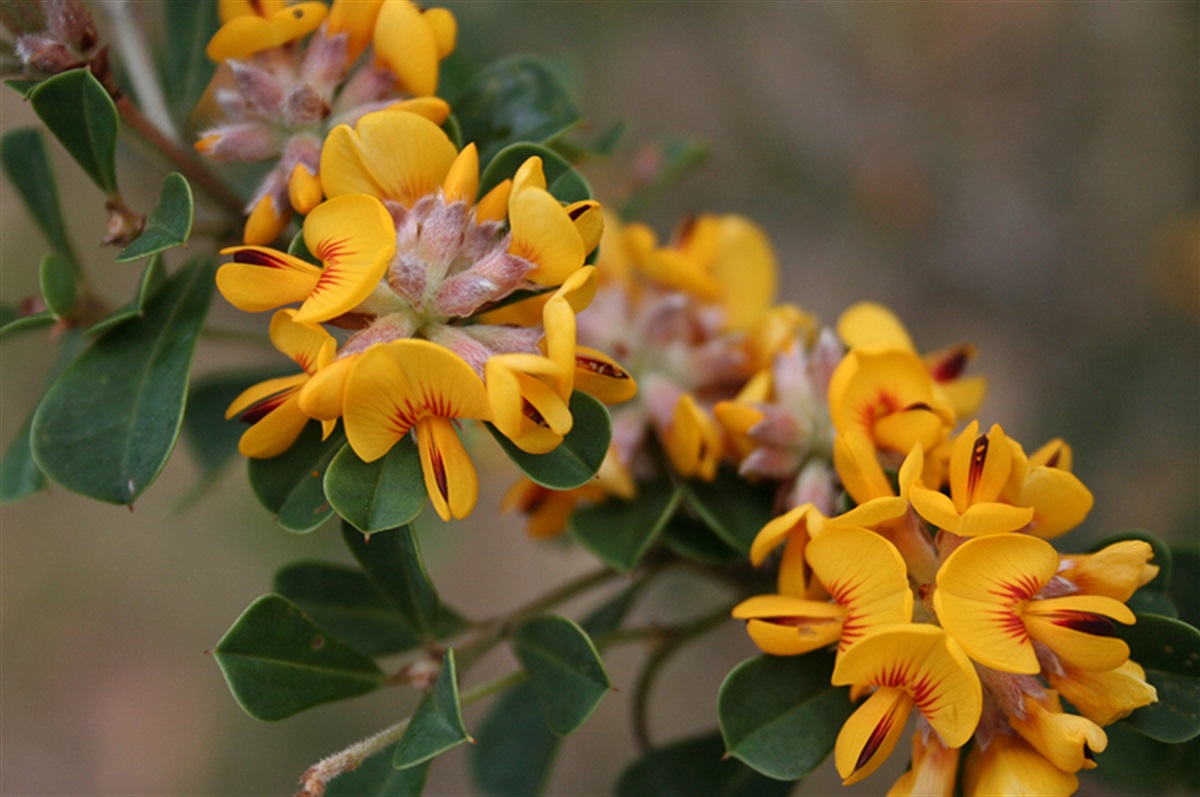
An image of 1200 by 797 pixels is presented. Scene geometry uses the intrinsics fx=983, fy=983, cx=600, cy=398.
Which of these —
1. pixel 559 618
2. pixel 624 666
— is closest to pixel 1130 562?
pixel 559 618

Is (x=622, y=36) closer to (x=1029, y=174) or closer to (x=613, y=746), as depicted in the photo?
(x=1029, y=174)

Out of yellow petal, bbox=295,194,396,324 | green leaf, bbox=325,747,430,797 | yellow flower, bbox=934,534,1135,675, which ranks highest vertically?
yellow petal, bbox=295,194,396,324

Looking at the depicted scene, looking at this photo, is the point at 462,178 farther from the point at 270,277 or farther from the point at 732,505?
the point at 732,505

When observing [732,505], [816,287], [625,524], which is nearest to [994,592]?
[732,505]

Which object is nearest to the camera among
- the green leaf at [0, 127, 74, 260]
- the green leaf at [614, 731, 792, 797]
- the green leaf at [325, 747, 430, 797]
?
the green leaf at [325, 747, 430, 797]

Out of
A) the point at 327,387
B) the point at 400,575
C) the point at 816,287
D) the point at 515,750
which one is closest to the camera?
the point at 327,387

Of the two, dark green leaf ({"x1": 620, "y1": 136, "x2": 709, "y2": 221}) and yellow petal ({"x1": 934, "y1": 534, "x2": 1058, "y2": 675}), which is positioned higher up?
dark green leaf ({"x1": 620, "y1": 136, "x2": 709, "y2": 221})

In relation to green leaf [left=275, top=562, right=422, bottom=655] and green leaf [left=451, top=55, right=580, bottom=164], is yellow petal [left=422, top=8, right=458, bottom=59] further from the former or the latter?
green leaf [left=275, top=562, right=422, bottom=655]

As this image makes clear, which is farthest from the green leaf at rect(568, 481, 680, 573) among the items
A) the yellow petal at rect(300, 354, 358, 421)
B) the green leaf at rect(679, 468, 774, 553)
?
the yellow petal at rect(300, 354, 358, 421)

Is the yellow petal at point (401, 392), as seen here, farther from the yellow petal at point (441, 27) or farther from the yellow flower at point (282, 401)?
the yellow petal at point (441, 27)
